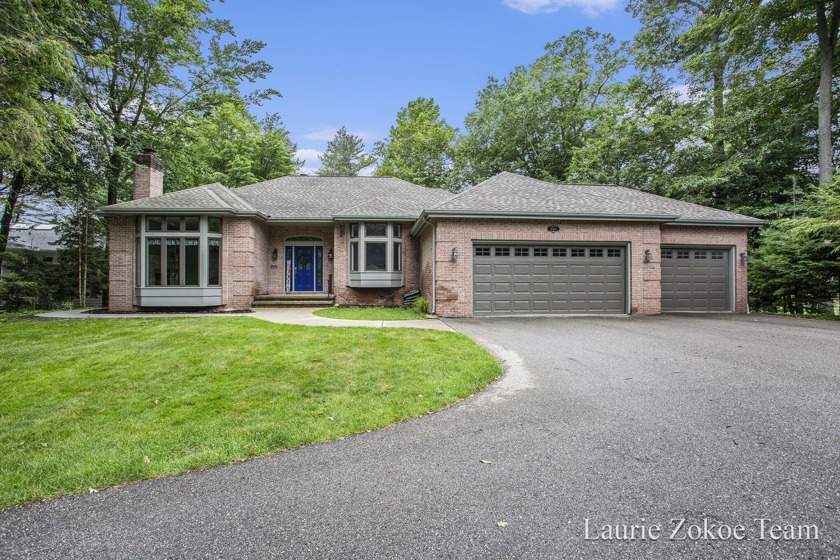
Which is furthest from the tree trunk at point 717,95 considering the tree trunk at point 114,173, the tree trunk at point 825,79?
the tree trunk at point 114,173

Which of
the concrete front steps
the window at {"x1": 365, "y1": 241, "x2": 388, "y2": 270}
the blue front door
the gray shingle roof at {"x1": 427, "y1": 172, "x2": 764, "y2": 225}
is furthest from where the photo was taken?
the blue front door

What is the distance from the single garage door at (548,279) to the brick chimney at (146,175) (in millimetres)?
11626

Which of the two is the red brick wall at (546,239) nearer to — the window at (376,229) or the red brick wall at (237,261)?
the window at (376,229)

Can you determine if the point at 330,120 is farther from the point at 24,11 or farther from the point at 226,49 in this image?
the point at 24,11

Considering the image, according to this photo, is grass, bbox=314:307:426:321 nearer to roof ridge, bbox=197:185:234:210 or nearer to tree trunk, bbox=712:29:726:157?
roof ridge, bbox=197:185:234:210

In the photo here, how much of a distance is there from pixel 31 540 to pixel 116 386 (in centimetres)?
304

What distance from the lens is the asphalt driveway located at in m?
1.89

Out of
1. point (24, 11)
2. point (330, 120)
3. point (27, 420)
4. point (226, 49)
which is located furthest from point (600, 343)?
point (330, 120)

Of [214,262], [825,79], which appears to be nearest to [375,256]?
[214,262]

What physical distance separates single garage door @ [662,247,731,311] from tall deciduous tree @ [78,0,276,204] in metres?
17.1

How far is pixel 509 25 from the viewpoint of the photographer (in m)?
19.5

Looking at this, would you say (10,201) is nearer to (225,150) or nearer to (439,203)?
(225,150)

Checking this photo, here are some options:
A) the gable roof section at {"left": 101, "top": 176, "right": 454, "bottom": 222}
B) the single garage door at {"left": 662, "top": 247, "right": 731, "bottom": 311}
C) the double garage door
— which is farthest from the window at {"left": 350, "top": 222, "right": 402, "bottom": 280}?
the single garage door at {"left": 662, "top": 247, "right": 731, "bottom": 311}

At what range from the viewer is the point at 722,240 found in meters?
12.9
